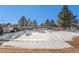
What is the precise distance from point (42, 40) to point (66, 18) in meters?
0.39

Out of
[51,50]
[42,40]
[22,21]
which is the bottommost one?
[51,50]

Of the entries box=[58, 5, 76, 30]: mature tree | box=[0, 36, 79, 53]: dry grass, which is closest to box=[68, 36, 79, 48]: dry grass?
box=[0, 36, 79, 53]: dry grass

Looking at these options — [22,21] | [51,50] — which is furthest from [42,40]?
[22,21]

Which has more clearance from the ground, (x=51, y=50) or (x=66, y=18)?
(x=66, y=18)

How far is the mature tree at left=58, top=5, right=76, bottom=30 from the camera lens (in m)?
1.91

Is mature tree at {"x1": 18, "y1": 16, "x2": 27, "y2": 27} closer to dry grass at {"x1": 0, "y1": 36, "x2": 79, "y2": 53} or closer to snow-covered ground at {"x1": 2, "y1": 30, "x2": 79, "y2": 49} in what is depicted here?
snow-covered ground at {"x1": 2, "y1": 30, "x2": 79, "y2": 49}

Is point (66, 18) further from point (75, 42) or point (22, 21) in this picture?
point (22, 21)

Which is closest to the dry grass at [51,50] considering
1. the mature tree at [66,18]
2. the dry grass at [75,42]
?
the dry grass at [75,42]

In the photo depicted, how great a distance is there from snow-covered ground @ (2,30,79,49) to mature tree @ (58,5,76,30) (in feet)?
0.30

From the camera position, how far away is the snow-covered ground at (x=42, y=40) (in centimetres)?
190

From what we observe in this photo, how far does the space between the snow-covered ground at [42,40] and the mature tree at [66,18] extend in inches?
3.6

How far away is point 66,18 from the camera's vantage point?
1922 millimetres

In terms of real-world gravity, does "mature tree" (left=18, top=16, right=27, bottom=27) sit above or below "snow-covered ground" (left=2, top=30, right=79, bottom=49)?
above
